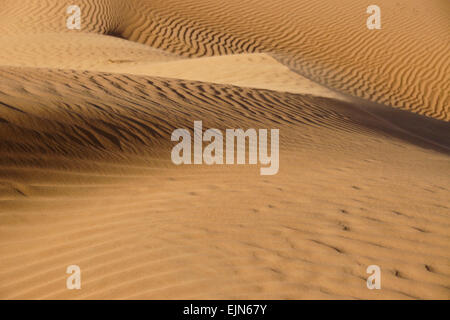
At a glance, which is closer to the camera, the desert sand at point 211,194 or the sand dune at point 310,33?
the desert sand at point 211,194

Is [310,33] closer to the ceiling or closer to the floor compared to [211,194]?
closer to the ceiling

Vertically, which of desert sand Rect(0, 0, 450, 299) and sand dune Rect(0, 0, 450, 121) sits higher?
sand dune Rect(0, 0, 450, 121)

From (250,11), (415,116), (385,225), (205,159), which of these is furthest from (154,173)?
(250,11)

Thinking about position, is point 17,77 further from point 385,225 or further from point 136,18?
point 136,18

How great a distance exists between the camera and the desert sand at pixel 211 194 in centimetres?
311

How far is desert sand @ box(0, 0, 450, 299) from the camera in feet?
10.2

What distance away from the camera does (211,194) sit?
190 inches

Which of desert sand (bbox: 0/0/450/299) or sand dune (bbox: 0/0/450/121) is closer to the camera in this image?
desert sand (bbox: 0/0/450/299)

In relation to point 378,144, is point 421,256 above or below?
below

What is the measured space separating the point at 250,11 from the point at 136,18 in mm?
4573

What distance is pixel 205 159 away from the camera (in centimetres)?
613

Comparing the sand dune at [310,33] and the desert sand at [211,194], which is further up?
the sand dune at [310,33]

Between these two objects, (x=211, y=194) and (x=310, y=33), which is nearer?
(x=211, y=194)
